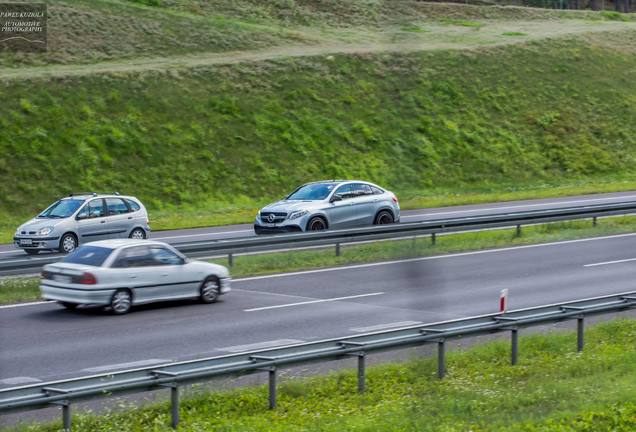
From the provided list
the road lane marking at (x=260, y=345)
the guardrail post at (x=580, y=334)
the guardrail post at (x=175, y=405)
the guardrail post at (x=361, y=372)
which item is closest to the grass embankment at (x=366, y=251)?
the road lane marking at (x=260, y=345)

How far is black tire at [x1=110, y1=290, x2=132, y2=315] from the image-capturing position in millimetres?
17688

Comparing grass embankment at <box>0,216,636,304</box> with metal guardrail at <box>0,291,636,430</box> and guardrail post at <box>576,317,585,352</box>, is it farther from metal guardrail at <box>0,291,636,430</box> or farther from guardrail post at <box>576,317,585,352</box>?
guardrail post at <box>576,317,585,352</box>

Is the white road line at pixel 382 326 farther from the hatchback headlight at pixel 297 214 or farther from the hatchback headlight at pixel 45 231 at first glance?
the hatchback headlight at pixel 45 231

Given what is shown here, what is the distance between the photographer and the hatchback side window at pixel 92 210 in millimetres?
26781

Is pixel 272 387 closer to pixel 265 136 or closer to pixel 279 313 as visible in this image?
pixel 279 313

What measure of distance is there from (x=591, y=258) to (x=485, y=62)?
32053 mm

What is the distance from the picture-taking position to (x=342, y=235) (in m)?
24.7

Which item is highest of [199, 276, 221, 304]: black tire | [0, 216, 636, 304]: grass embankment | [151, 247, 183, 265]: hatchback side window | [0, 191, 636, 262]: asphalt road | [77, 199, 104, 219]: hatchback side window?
[151, 247, 183, 265]: hatchback side window

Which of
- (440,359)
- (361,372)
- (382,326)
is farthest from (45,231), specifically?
(440,359)

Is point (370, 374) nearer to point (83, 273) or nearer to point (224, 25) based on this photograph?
point (83, 273)

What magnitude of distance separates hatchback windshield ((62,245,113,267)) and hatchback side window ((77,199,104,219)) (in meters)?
8.39

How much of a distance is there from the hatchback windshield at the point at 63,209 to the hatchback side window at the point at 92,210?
191 mm

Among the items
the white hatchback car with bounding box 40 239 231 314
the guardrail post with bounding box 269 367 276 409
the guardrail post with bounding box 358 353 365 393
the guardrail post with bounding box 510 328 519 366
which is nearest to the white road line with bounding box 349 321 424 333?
the guardrail post with bounding box 510 328 519 366

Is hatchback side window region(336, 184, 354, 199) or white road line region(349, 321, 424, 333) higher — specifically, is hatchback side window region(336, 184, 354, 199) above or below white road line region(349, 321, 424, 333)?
above
